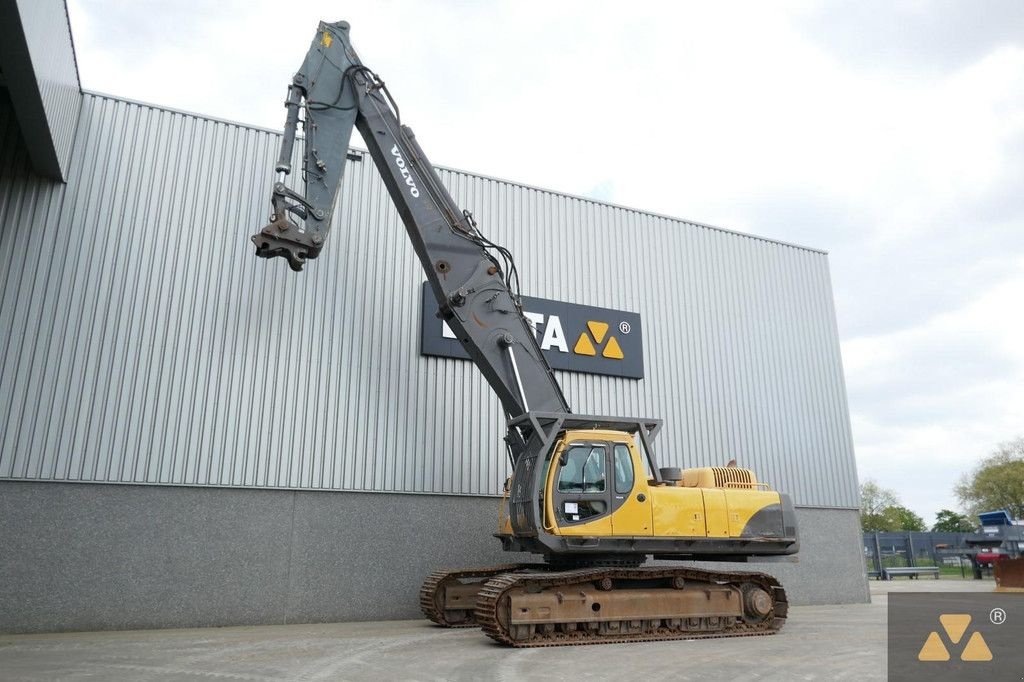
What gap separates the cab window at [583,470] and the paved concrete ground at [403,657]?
190cm

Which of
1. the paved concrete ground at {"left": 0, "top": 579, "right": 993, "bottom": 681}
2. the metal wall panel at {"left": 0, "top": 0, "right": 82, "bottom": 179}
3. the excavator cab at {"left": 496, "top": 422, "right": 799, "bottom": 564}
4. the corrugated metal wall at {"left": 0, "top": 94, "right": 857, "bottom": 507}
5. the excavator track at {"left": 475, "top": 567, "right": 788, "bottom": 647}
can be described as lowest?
the paved concrete ground at {"left": 0, "top": 579, "right": 993, "bottom": 681}

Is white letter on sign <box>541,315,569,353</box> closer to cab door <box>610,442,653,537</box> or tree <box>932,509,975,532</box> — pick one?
cab door <box>610,442,653,537</box>

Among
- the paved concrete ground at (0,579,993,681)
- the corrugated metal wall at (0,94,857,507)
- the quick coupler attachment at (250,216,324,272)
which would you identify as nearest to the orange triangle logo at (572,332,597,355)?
the corrugated metal wall at (0,94,857,507)

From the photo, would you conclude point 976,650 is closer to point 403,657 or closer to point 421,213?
point 403,657

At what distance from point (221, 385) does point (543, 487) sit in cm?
569

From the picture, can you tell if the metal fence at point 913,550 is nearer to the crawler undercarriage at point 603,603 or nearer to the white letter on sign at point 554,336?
the white letter on sign at point 554,336

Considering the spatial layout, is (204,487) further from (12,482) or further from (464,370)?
(464,370)

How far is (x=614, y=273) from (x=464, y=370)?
13.9ft

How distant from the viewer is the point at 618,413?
14.2 metres

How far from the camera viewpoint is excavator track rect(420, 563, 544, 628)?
10.2 meters

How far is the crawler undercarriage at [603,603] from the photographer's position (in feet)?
27.5

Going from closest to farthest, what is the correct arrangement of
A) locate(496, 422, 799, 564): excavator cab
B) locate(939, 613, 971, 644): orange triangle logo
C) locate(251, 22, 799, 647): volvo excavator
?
1. locate(251, 22, 799, 647): volvo excavator
2. locate(496, 422, 799, 564): excavator cab
3. locate(939, 613, 971, 644): orange triangle logo

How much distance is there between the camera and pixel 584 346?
14180mm

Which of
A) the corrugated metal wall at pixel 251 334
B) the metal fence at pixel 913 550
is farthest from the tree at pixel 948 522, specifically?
the corrugated metal wall at pixel 251 334
